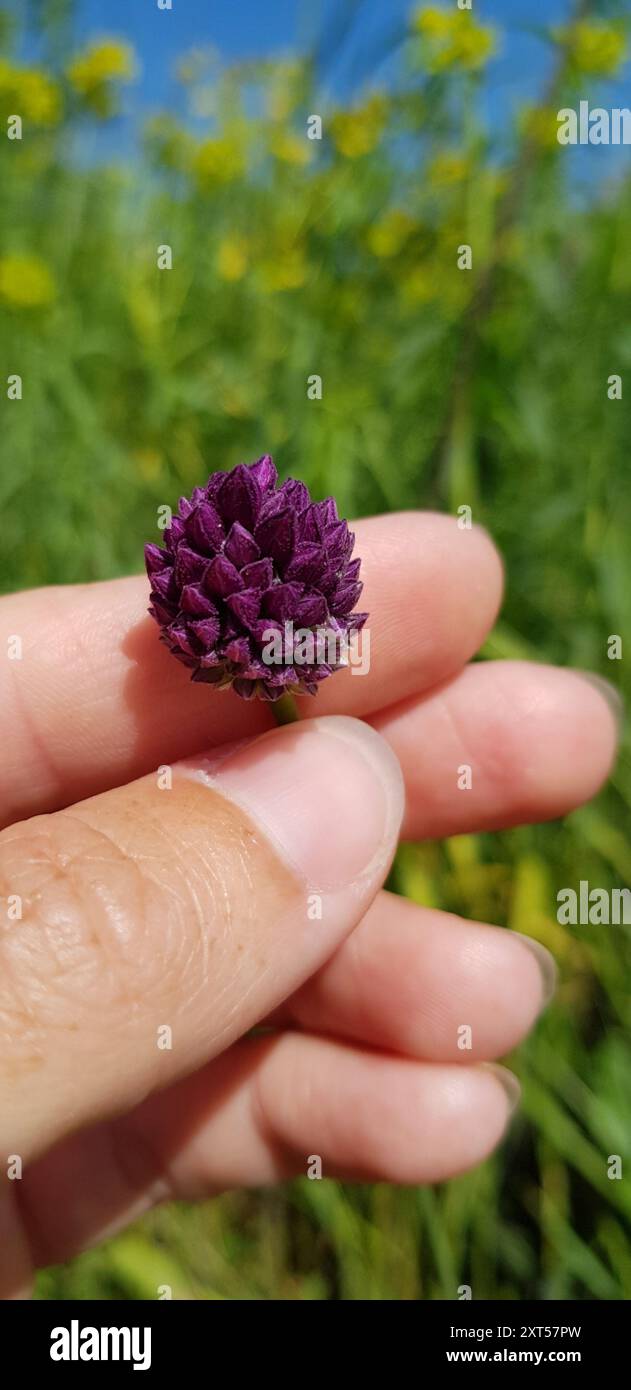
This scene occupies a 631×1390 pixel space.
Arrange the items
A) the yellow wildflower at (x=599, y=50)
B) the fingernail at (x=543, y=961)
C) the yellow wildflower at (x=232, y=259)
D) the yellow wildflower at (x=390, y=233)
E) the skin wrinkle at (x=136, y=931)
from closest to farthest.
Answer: the skin wrinkle at (x=136, y=931)
the fingernail at (x=543, y=961)
the yellow wildflower at (x=599, y=50)
the yellow wildflower at (x=390, y=233)
the yellow wildflower at (x=232, y=259)

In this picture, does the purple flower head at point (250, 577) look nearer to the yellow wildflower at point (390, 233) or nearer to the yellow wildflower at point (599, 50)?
the yellow wildflower at point (599, 50)

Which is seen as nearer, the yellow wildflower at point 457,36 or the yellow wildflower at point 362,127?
the yellow wildflower at point 457,36

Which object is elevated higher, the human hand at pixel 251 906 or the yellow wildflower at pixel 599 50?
the yellow wildflower at pixel 599 50

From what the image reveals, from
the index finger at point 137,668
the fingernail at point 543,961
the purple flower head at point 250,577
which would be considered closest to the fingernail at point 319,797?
the purple flower head at point 250,577

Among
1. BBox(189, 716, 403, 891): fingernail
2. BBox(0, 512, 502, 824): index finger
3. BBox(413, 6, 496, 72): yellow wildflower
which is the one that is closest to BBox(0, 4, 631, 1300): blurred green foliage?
BBox(413, 6, 496, 72): yellow wildflower

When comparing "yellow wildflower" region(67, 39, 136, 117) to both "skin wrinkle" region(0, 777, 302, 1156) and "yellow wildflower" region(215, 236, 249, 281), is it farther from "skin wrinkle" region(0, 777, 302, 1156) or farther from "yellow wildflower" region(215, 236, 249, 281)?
"skin wrinkle" region(0, 777, 302, 1156)

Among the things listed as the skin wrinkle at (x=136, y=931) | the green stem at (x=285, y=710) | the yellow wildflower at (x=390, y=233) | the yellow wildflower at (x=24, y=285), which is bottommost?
the skin wrinkle at (x=136, y=931)

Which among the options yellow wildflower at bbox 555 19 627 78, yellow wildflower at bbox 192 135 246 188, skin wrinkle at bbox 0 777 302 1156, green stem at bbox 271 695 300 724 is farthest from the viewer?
yellow wildflower at bbox 192 135 246 188
